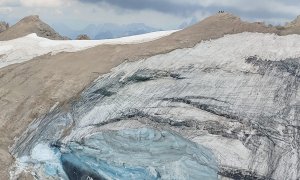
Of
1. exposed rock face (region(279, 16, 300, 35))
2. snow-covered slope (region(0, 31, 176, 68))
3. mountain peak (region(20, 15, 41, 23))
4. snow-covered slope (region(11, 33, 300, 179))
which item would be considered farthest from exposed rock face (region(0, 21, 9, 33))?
exposed rock face (region(279, 16, 300, 35))

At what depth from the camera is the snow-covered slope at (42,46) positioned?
3706 cm

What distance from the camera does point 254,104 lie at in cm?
2178

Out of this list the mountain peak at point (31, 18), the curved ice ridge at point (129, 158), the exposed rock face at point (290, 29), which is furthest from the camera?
the mountain peak at point (31, 18)

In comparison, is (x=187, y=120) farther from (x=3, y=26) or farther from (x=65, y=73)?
(x=3, y=26)

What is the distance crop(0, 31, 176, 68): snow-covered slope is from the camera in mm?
37062

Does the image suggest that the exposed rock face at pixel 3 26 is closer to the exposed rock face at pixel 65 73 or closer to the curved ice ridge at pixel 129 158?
the exposed rock face at pixel 65 73

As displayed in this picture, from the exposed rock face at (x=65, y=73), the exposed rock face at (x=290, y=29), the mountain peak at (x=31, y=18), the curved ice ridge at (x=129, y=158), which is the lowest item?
the curved ice ridge at (x=129, y=158)

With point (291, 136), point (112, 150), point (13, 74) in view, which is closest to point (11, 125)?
point (13, 74)

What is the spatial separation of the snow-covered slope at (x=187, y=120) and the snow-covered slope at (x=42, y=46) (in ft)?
30.6

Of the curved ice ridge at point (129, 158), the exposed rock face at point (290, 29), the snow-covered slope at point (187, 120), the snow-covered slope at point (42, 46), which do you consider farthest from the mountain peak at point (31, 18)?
the exposed rock face at point (290, 29)

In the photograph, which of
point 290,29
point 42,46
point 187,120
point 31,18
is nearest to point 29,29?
point 31,18

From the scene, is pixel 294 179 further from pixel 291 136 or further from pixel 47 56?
pixel 47 56

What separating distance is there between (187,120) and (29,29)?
98.7 ft

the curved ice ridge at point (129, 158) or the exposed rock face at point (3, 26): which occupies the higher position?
the exposed rock face at point (3, 26)
